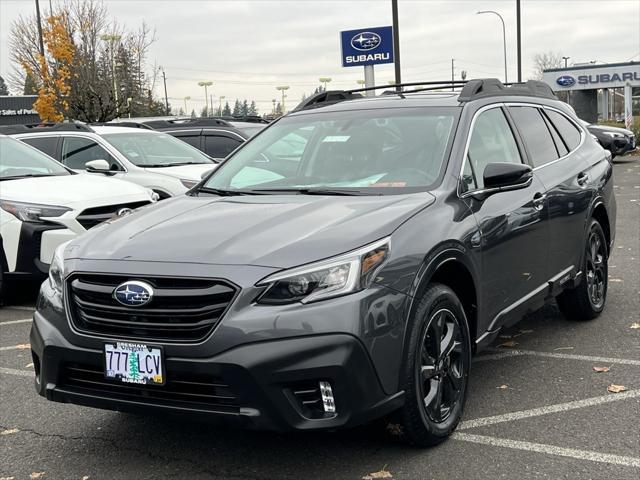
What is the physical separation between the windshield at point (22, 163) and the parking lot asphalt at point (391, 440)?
320 centimetres

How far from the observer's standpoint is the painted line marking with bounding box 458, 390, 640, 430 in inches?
162

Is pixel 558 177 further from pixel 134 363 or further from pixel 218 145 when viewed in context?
pixel 218 145

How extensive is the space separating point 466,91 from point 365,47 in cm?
1366

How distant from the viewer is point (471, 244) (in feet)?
13.3

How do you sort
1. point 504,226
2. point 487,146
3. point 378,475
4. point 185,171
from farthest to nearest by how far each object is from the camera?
point 185,171, point 487,146, point 504,226, point 378,475

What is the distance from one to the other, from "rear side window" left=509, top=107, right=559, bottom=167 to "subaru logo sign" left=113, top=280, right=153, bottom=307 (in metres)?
2.98

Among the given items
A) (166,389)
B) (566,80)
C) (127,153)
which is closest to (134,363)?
(166,389)

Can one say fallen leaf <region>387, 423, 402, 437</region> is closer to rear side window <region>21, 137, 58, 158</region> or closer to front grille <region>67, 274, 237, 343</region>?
front grille <region>67, 274, 237, 343</region>


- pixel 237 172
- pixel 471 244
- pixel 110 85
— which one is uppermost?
pixel 110 85

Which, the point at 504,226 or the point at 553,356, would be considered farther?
the point at 553,356

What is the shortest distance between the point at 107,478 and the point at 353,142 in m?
2.33

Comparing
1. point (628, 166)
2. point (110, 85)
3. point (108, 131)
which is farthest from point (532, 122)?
point (110, 85)

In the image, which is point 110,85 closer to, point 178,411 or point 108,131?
point 108,131

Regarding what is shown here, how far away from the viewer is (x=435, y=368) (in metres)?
3.72
